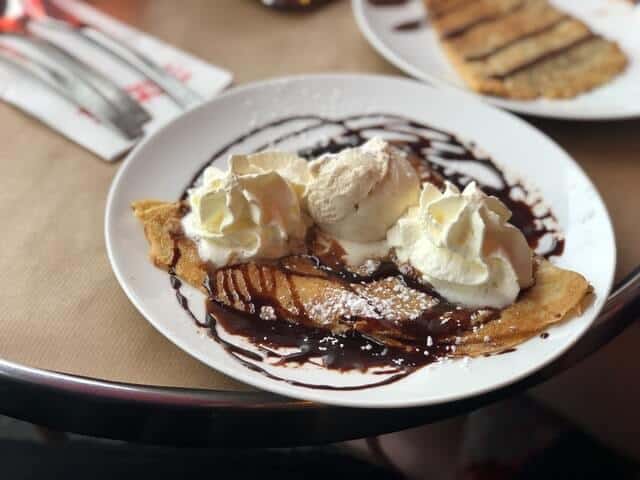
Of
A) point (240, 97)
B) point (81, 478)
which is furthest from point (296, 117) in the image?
point (81, 478)

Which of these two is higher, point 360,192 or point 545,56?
point 360,192

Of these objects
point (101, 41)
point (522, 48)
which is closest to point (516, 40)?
point (522, 48)

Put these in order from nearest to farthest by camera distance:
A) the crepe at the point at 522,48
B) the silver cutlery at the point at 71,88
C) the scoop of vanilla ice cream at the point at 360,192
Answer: the scoop of vanilla ice cream at the point at 360,192, the silver cutlery at the point at 71,88, the crepe at the point at 522,48

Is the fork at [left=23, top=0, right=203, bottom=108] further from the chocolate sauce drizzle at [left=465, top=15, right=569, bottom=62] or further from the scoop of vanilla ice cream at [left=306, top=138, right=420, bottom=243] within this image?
the chocolate sauce drizzle at [left=465, top=15, right=569, bottom=62]

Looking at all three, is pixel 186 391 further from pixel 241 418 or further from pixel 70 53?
pixel 70 53

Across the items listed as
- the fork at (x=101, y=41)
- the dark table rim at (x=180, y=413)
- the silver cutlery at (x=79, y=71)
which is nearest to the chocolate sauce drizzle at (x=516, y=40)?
the fork at (x=101, y=41)

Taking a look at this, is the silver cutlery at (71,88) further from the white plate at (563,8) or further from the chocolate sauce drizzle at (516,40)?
the chocolate sauce drizzle at (516,40)

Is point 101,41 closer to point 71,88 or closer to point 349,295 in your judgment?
point 71,88
